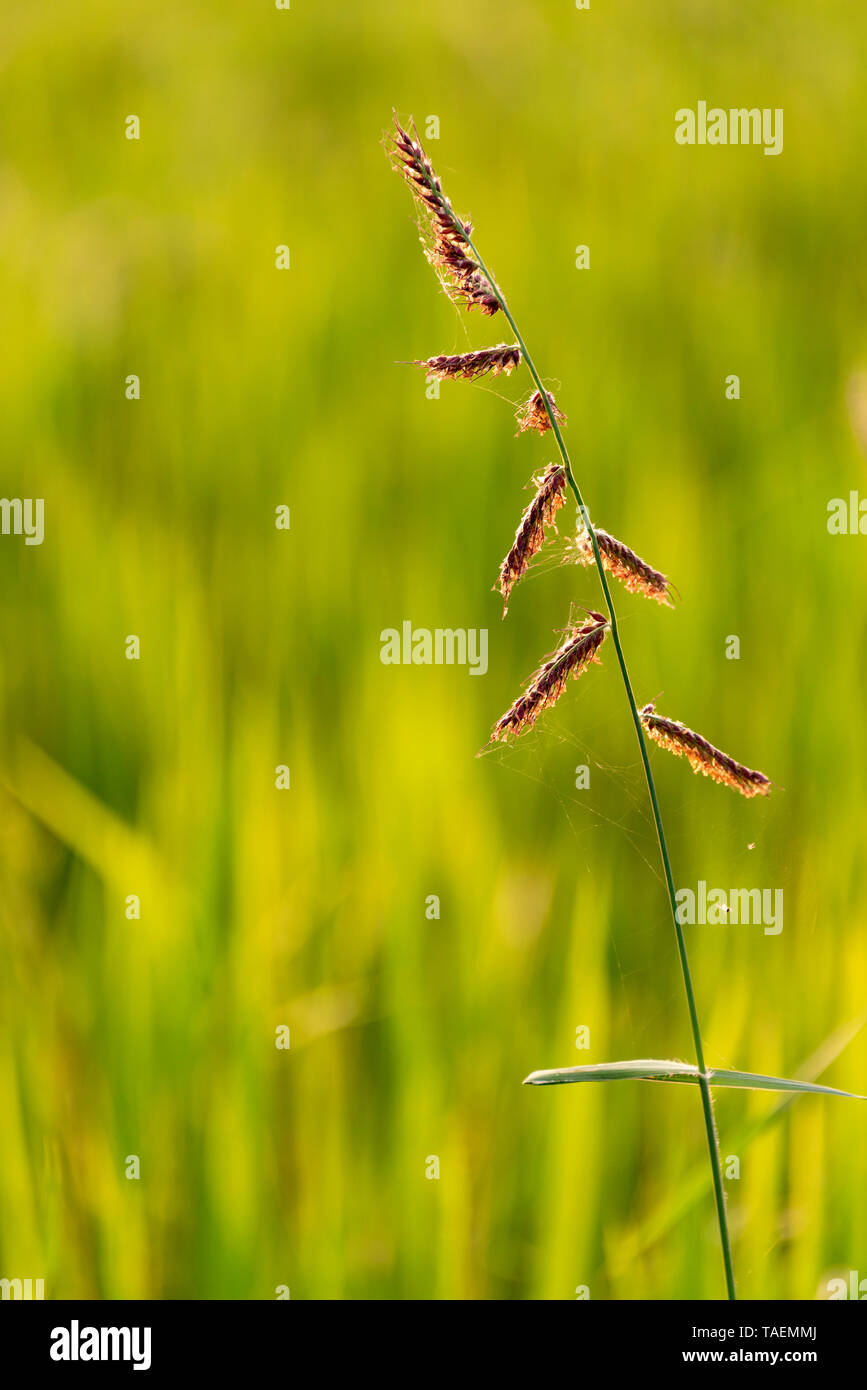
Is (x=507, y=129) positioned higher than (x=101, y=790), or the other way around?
(x=507, y=129)

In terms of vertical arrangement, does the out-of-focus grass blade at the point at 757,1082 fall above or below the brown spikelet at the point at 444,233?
below

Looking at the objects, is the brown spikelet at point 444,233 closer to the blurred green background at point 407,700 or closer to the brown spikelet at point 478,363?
the brown spikelet at point 478,363

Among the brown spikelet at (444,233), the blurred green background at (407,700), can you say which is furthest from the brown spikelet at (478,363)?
the blurred green background at (407,700)

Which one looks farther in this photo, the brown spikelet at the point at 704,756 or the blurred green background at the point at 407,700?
the blurred green background at the point at 407,700

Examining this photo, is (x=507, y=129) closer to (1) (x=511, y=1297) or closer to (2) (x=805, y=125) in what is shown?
(2) (x=805, y=125)

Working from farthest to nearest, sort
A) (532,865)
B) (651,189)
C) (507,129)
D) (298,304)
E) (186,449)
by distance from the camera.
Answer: (507,129), (651,189), (298,304), (186,449), (532,865)

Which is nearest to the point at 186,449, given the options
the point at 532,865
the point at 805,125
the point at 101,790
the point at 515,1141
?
the point at 101,790
